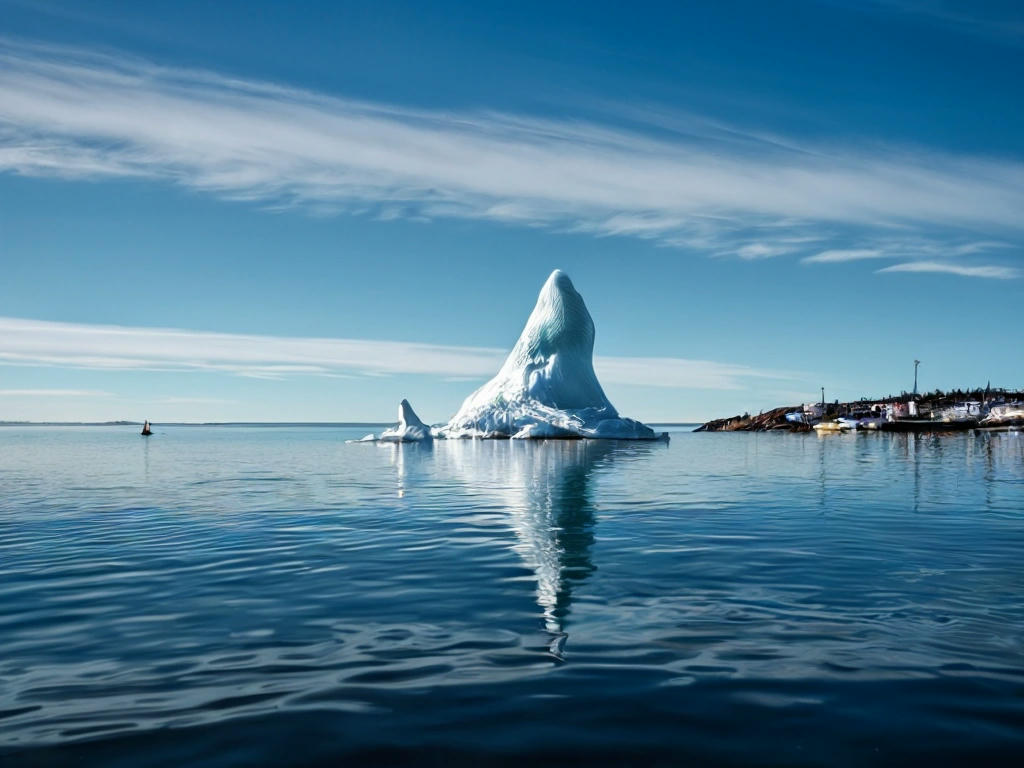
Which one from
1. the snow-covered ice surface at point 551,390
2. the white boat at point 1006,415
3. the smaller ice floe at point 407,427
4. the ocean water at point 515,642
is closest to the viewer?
the ocean water at point 515,642

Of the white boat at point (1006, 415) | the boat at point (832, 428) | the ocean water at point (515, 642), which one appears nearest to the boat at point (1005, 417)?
the white boat at point (1006, 415)

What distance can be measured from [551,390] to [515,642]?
8422 cm

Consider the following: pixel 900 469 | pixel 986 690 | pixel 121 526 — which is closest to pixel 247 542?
pixel 121 526

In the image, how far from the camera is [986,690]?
5.40 m

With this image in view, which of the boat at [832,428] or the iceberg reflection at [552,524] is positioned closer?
the iceberg reflection at [552,524]

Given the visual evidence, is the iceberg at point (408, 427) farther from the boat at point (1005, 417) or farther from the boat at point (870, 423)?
the boat at point (1005, 417)

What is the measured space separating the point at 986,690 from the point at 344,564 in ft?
26.6

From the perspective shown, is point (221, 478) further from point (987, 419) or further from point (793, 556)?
point (987, 419)

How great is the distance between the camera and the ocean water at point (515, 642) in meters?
4.65

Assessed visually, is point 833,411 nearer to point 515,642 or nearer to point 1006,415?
point 1006,415

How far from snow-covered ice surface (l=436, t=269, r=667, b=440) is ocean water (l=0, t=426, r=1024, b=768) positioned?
7201 centimetres

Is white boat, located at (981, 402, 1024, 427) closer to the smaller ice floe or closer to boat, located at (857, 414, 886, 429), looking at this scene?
boat, located at (857, 414, 886, 429)

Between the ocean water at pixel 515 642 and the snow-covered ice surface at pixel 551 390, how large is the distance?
236 feet

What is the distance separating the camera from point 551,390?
9081 cm
